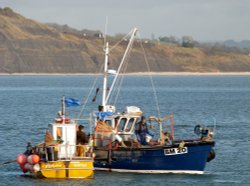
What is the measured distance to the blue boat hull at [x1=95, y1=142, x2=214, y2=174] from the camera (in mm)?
40750

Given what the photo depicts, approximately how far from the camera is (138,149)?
1610 inches

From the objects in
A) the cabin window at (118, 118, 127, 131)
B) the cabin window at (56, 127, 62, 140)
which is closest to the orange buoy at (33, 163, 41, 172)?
the cabin window at (56, 127, 62, 140)

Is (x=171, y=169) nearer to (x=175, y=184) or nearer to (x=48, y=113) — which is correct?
(x=175, y=184)

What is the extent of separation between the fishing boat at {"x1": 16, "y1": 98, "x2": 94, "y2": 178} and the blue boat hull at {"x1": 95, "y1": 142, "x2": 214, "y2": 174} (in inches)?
65.0

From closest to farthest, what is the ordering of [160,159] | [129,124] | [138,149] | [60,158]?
[60,158] → [138,149] → [160,159] → [129,124]

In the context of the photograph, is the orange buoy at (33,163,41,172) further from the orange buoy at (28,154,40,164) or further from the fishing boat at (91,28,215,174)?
the fishing boat at (91,28,215,174)

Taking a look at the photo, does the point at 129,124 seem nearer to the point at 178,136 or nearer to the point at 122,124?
the point at 122,124

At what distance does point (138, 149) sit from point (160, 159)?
3.44 feet

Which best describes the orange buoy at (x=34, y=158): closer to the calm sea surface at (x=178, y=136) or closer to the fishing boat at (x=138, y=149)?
the calm sea surface at (x=178, y=136)

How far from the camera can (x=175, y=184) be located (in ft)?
130

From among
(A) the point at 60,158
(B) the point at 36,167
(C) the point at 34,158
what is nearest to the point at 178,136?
(A) the point at 60,158

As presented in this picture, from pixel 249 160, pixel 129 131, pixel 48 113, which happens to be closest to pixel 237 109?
pixel 48 113

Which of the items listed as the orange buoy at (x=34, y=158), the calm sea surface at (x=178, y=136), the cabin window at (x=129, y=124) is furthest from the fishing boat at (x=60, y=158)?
the cabin window at (x=129, y=124)

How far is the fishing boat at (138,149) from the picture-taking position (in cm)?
4078
